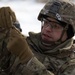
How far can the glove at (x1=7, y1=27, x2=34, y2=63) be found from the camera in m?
3.21

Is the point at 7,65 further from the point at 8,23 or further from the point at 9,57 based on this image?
the point at 8,23

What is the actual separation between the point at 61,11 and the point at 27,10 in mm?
5637

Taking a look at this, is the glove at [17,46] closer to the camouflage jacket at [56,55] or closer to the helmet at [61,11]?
the camouflage jacket at [56,55]

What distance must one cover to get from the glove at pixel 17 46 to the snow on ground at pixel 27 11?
13.5ft

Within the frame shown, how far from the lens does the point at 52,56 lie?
3.71 metres

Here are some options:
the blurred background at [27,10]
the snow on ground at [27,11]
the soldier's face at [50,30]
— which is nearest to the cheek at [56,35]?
the soldier's face at [50,30]

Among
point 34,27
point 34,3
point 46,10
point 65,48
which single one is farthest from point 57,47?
point 34,3

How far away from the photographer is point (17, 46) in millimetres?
3221

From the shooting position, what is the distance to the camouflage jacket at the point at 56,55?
363 cm

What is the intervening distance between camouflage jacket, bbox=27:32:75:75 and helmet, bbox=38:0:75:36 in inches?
7.6

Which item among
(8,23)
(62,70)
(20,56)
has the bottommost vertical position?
(62,70)

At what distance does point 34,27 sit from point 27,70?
14.0ft

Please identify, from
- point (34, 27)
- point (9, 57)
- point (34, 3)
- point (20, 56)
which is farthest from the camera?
point (34, 3)

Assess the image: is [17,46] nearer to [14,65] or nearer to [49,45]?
[14,65]
